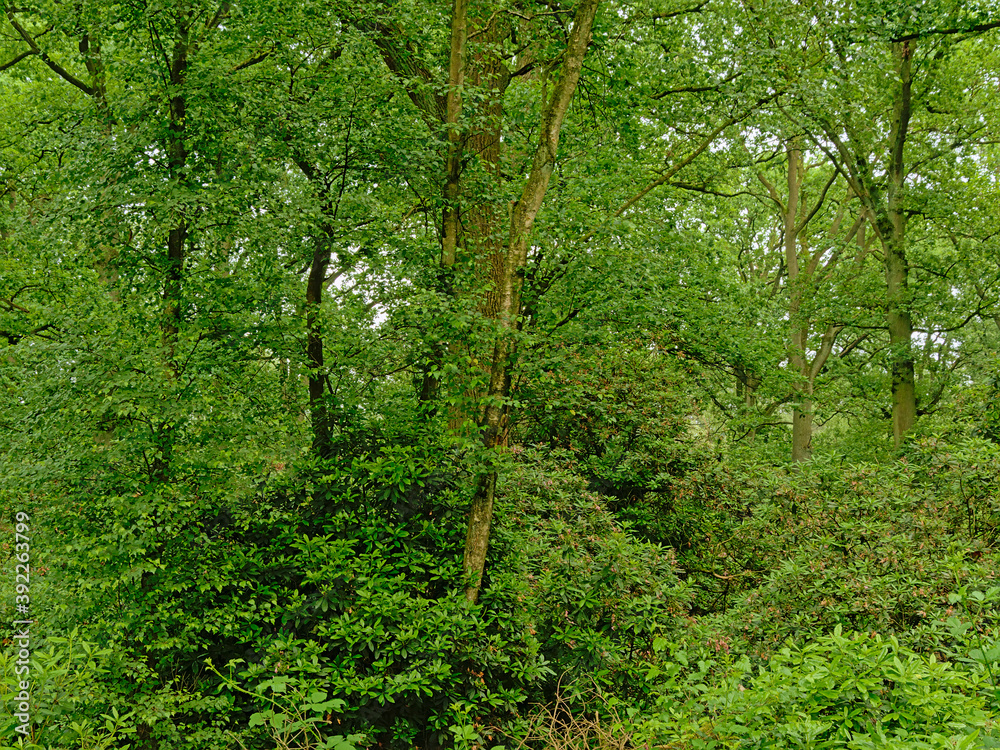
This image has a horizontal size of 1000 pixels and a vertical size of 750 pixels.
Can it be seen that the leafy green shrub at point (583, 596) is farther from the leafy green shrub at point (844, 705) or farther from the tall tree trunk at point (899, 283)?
the tall tree trunk at point (899, 283)

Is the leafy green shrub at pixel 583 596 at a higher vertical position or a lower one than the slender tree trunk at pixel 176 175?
lower

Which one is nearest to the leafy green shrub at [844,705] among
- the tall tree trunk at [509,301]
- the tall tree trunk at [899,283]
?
the tall tree trunk at [509,301]

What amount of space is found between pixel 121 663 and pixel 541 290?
746cm

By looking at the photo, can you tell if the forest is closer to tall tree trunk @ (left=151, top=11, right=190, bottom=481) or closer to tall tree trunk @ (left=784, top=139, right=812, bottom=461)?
tall tree trunk @ (left=151, top=11, right=190, bottom=481)

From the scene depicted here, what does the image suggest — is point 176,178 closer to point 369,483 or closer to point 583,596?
point 369,483

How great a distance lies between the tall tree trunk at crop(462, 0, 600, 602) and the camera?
6242 mm

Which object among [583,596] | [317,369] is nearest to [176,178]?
[317,369]

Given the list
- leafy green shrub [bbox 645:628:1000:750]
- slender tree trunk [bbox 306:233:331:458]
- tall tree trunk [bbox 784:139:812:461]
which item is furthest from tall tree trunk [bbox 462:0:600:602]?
tall tree trunk [bbox 784:139:812:461]

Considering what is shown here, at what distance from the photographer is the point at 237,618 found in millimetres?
5898

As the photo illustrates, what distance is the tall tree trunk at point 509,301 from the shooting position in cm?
624

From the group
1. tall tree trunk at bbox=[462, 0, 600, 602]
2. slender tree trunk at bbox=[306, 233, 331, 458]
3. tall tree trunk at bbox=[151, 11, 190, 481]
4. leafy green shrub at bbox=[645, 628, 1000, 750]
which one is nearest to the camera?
leafy green shrub at bbox=[645, 628, 1000, 750]

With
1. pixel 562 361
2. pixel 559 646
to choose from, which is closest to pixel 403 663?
pixel 559 646

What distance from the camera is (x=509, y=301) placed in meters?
6.62

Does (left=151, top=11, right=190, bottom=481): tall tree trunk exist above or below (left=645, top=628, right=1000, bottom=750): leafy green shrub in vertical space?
above
